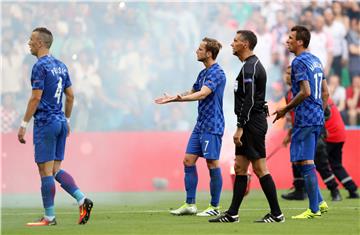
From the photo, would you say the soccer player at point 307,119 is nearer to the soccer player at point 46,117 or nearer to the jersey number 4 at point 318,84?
the jersey number 4 at point 318,84

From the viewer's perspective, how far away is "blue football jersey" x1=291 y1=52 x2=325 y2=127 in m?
11.9

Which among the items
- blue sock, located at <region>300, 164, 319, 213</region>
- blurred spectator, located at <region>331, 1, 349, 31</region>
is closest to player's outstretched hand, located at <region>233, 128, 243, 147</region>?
blue sock, located at <region>300, 164, 319, 213</region>

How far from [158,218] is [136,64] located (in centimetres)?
1006

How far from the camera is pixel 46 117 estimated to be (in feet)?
38.2

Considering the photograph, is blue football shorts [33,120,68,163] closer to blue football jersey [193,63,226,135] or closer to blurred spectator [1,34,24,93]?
blue football jersey [193,63,226,135]

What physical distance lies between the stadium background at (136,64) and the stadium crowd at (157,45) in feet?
0.07

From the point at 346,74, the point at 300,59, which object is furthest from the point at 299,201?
the point at 346,74

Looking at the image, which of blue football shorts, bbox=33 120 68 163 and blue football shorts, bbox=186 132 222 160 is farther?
blue football shorts, bbox=186 132 222 160

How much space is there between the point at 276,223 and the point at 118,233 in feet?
6.54

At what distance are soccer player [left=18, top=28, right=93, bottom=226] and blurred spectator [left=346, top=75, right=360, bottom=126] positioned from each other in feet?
36.6

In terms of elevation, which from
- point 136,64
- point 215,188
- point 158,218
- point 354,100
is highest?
point 136,64

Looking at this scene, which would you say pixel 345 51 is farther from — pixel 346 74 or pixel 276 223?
pixel 276 223

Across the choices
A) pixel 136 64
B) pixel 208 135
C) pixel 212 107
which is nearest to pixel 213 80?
pixel 212 107

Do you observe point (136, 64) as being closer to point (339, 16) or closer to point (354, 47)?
point (339, 16)
